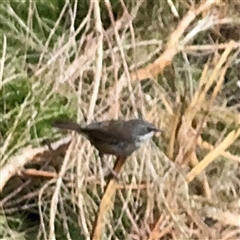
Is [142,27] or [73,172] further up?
[142,27]

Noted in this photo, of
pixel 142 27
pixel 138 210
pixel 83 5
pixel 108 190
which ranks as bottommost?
pixel 138 210

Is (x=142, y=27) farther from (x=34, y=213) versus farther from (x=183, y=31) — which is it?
(x=34, y=213)

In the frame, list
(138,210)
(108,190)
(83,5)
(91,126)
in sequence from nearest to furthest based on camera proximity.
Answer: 1. (108,190)
2. (91,126)
3. (138,210)
4. (83,5)

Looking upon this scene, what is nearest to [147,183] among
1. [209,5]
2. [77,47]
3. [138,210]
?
[138,210]

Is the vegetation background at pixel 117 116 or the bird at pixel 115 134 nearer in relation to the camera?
the bird at pixel 115 134

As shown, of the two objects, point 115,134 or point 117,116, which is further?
point 117,116
